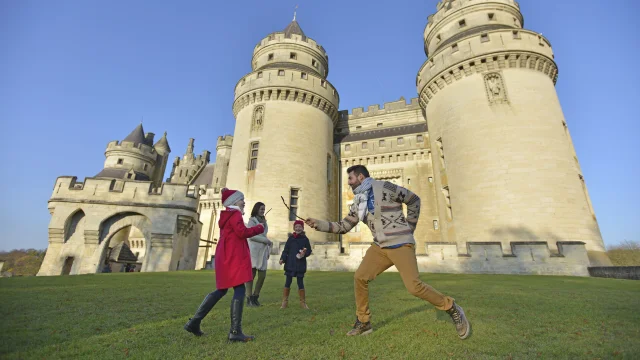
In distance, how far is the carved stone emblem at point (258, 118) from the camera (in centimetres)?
1953

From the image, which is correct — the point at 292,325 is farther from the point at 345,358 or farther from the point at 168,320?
the point at 168,320

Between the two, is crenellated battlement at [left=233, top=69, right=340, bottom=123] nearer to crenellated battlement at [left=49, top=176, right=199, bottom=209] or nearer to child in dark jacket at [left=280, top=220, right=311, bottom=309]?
crenellated battlement at [left=49, top=176, right=199, bottom=209]

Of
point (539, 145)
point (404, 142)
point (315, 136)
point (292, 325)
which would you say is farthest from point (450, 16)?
point (292, 325)

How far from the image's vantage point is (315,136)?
20.2m

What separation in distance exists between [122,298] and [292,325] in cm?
365

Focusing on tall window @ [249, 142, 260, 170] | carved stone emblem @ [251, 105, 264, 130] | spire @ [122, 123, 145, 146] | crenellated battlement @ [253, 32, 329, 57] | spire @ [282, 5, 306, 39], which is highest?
spire @ [282, 5, 306, 39]

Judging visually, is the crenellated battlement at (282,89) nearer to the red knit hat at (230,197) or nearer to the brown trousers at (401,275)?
the red knit hat at (230,197)

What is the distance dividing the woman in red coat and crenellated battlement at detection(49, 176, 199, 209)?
45.3ft

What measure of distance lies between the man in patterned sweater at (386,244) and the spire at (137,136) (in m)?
37.3

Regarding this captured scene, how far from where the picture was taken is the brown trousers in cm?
309

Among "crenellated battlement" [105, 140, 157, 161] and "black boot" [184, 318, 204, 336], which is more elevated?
"crenellated battlement" [105, 140, 157, 161]

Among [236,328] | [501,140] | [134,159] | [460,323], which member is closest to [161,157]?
[134,159]

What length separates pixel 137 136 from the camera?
3512cm

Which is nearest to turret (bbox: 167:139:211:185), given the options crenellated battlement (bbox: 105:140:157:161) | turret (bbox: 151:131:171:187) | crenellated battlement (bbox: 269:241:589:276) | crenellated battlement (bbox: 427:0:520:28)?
turret (bbox: 151:131:171:187)
